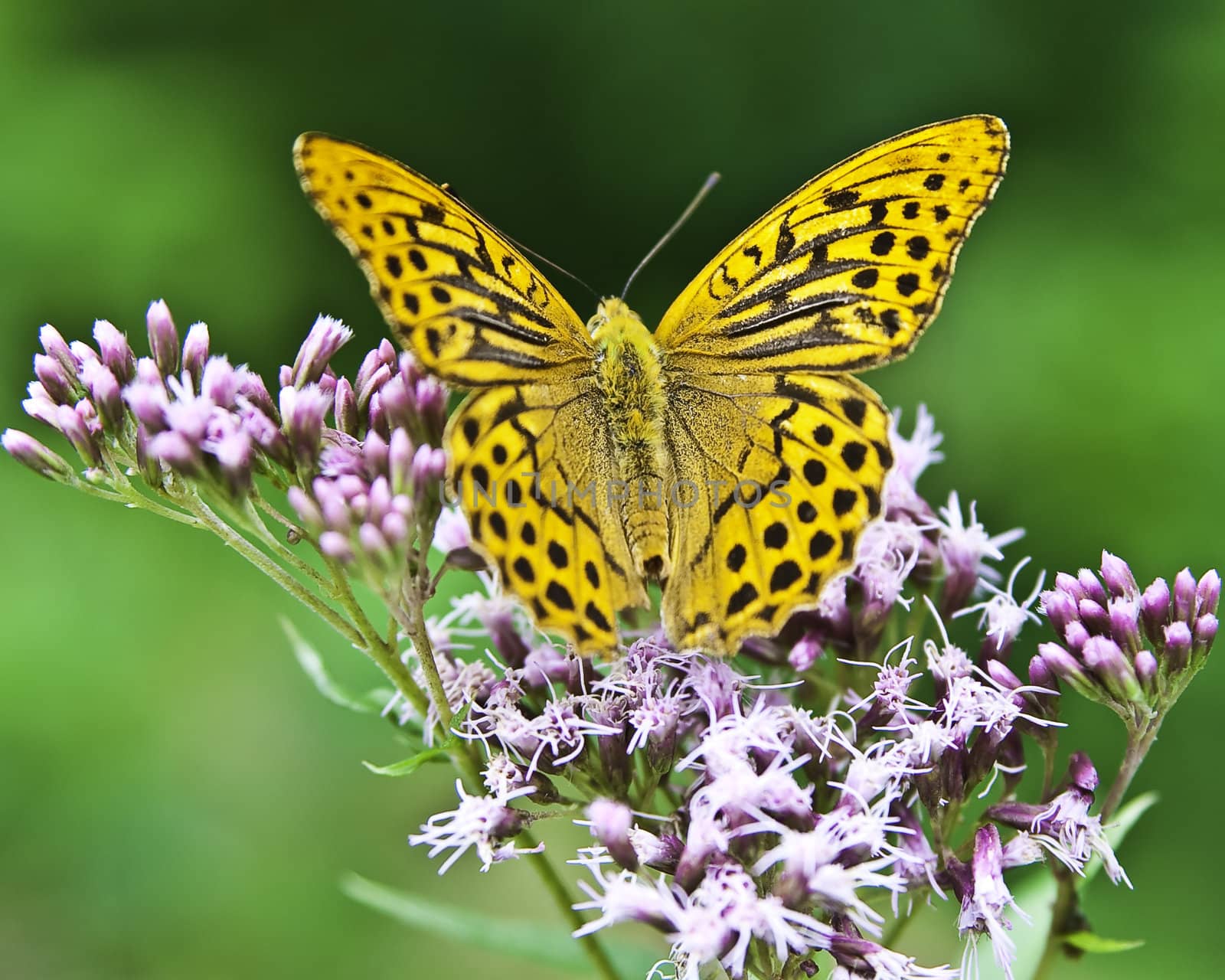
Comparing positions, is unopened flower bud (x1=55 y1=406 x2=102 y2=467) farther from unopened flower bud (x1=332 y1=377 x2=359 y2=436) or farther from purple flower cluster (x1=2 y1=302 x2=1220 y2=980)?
unopened flower bud (x1=332 y1=377 x2=359 y2=436)

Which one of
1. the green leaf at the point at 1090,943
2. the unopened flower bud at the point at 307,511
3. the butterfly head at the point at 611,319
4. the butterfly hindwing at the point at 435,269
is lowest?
the green leaf at the point at 1090,943

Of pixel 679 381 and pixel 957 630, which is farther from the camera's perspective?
pixel 957 630

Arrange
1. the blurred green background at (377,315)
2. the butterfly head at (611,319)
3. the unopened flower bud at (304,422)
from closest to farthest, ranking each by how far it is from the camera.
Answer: the unopened flower bud at (304,422), the butterfly head at (611,319), the blurred green background at (377,315)

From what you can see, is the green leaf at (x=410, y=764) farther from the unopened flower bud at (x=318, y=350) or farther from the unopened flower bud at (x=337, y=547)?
the unopened flower bud at (x=318, y=350)

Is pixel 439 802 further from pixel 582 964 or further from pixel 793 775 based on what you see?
pixel 793 775

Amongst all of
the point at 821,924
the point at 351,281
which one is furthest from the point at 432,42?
the point at 821,924

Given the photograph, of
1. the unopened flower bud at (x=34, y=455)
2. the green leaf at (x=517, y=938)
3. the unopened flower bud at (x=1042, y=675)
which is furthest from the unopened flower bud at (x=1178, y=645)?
the unopened flower bud at (x=34, y=455)

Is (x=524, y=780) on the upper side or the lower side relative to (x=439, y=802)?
upper
